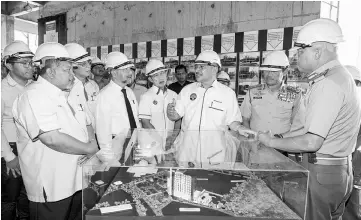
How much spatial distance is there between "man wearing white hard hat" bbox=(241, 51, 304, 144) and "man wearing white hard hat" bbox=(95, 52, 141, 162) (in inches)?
57.6

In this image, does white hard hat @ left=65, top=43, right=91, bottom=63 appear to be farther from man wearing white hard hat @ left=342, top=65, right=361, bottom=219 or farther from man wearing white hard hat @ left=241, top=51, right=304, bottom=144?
man wearing white hard hat @ left=342, top=65, right=361, bottom=219

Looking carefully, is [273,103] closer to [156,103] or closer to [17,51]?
[156,103]

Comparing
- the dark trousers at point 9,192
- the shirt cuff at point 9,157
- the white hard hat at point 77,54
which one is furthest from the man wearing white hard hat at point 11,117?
the white hard hat at point 77,54

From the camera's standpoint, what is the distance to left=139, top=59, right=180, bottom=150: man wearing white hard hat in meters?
3.34

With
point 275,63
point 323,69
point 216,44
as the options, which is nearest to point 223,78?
point 216,44

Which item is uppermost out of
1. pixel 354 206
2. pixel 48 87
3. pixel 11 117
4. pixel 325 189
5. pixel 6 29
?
pixel 6 29

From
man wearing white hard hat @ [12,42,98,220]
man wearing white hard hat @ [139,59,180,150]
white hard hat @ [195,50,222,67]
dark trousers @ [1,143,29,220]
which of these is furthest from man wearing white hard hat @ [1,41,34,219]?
white hard hat @ [195,50,222,67]

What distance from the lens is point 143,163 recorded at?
1.67 metres

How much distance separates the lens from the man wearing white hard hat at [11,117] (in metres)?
2.60

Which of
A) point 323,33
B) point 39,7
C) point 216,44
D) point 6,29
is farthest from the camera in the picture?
point 6,29

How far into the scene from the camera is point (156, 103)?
3.43m

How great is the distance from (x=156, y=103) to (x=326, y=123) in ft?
7.08

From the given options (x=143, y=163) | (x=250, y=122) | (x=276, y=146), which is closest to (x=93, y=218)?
(x=143, y=163)

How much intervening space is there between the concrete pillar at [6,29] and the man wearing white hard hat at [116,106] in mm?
6655
